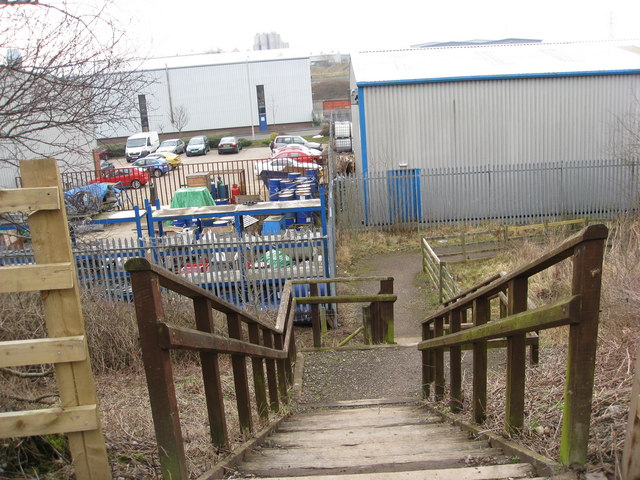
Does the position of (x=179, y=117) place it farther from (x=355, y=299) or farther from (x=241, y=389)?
Answer: (x=241, y=389)

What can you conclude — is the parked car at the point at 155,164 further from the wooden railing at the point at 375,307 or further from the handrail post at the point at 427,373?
the handrail post at the point at 427,373

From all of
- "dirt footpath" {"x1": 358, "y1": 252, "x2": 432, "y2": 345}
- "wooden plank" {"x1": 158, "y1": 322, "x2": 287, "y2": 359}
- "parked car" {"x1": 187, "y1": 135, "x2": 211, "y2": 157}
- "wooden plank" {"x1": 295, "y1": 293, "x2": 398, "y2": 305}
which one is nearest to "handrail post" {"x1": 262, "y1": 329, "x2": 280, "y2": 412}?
"wooden plank" {"x1": 158, "y1": 322, "x2": 287, "y2": 359}

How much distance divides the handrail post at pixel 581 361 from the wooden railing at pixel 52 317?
81.3 inches

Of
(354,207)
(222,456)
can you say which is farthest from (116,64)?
(354,207)

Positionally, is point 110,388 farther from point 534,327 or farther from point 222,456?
point 534,327

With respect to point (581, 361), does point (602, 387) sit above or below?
below

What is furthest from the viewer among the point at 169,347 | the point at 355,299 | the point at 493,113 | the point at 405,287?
the point at 493,113

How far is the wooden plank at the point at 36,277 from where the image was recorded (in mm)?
2674

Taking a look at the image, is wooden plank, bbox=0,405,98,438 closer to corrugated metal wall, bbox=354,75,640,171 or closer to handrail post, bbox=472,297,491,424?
handrail post, bbox=472,297,491,424

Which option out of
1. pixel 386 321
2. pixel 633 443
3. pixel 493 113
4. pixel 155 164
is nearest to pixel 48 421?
pixel 633 443

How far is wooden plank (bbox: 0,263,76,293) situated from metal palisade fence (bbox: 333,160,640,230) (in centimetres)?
1571

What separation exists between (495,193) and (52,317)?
17.2 m

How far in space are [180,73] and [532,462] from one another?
54.1 meters

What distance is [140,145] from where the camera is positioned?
42.7 meters
